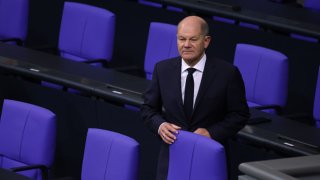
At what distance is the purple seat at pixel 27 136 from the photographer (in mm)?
4723

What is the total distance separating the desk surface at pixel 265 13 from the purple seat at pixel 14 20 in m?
1.13

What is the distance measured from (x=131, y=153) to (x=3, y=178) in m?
0.62

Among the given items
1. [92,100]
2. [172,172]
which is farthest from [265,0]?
[172,172]

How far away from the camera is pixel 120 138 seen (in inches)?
167

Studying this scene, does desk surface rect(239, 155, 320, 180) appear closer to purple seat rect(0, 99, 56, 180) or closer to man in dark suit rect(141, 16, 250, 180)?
man in dark suit rect(141, 16, 250, 180)

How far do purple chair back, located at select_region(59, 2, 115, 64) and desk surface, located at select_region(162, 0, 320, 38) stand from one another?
2.79 feet

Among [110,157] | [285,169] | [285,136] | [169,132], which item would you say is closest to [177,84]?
[169,132]

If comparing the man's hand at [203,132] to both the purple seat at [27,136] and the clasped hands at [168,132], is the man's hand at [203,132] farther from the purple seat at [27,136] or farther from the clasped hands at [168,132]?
the purple seat at [27,136]

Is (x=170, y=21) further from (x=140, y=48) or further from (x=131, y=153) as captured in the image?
(x=131, y=153)

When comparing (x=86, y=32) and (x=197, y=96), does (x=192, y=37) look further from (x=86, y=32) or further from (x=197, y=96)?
(x=86, y=32)

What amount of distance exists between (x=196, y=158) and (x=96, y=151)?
72 centimetres

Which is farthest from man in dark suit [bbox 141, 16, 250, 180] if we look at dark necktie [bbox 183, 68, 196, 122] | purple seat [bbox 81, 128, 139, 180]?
purple seat [bbox 81, 128, 139, 180]

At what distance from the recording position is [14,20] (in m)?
6.85

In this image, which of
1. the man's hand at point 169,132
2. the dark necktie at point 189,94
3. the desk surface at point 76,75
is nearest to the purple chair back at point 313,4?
the desk surface at point 76,75
